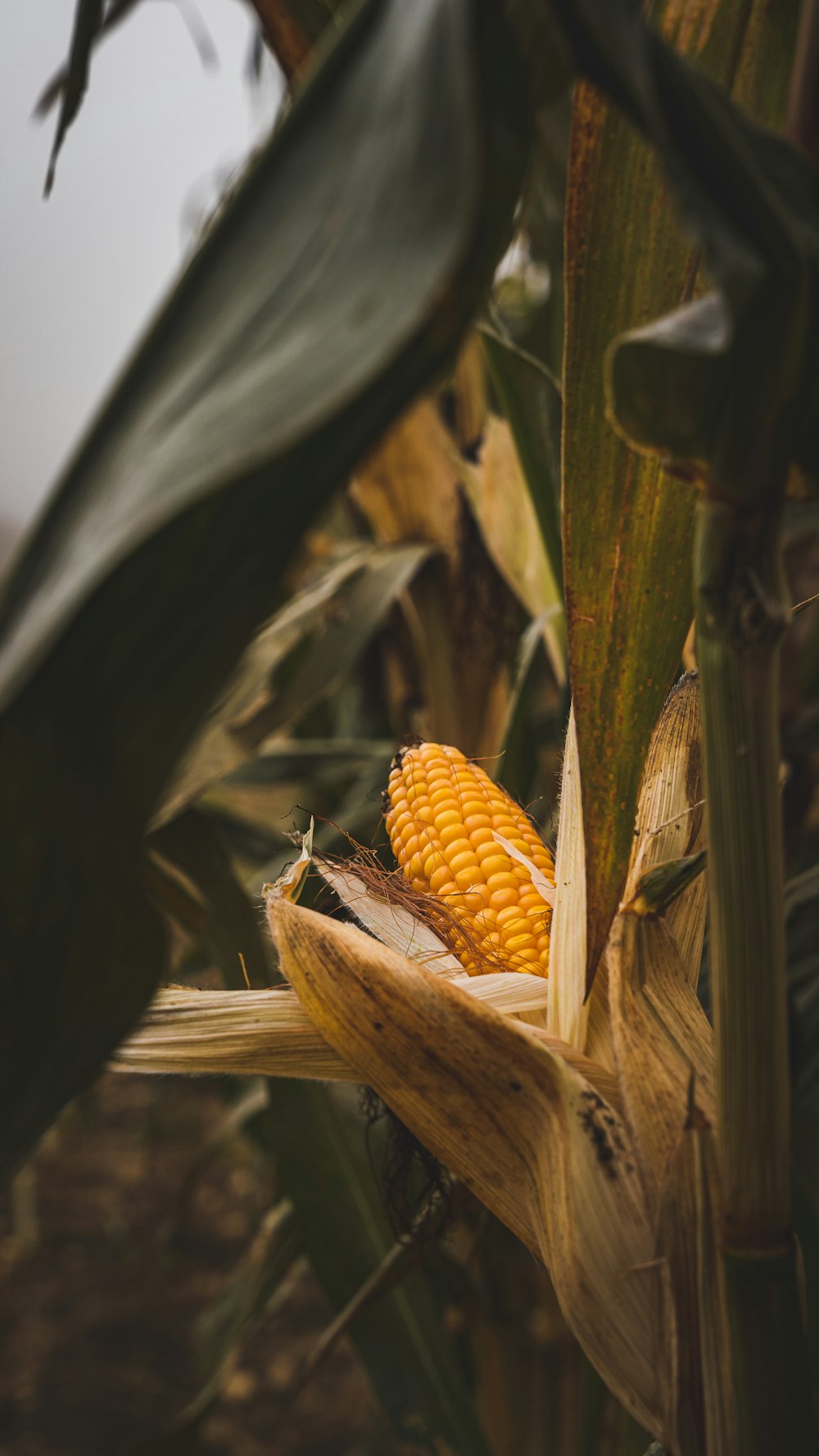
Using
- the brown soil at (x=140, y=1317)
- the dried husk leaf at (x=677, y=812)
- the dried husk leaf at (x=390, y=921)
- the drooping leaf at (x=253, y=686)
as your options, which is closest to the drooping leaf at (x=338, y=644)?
the drooping leaf at (x=253, y=686)

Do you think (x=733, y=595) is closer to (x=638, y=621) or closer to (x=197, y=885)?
(x=638, y=621)

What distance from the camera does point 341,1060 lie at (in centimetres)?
26

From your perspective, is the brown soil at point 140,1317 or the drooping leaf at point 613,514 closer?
the drooping leaf at point 613,514

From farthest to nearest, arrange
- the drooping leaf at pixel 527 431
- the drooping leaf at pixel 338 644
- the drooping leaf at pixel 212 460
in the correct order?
the drooping leaf at pixel 338 644 < the drooping leaf at pixel 527 431 < the drooping leaf at pixel 212 460

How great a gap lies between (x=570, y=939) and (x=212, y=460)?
181mm

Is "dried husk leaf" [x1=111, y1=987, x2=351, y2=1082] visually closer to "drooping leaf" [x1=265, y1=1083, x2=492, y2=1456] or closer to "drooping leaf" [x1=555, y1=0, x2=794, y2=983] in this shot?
"drooping leaf" [x1=555, y1=0, x2=794, y2=983]

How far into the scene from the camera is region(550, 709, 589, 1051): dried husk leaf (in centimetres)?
24

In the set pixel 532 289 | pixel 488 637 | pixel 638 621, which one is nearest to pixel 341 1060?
pixel 638 621

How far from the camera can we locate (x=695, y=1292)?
18cm

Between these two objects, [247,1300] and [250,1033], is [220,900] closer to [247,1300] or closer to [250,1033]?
[250,1033]

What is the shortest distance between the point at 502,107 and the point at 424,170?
2 centimetres

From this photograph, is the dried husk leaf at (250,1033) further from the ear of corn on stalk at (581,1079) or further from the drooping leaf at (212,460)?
the drooping leaf at (212,460)

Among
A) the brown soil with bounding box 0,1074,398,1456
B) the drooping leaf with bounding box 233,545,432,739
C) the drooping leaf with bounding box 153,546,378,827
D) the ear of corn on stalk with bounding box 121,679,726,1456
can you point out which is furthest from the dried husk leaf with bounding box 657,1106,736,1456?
the brown soil with bounding box 0,1074,398,1456

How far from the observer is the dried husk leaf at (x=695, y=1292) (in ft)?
0.58
